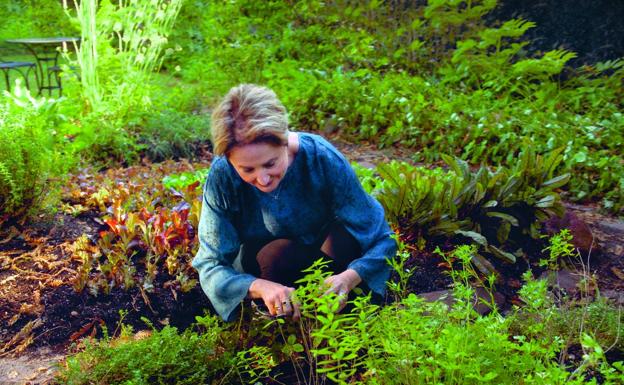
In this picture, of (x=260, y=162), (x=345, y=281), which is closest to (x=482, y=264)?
(x=345, y=281)

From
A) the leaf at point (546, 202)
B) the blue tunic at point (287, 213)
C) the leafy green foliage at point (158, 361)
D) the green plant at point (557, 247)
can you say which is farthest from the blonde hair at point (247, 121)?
the leaf at point (546, 202)

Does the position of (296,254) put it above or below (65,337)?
above

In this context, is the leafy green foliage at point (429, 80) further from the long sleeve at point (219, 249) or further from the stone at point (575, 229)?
the long sleeve at point (219, 249)

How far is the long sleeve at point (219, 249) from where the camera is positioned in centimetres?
266

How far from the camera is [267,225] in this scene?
9.26 feet

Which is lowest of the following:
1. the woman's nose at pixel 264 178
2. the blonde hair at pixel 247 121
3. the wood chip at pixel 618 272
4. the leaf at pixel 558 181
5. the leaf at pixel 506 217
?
the wood chip at pixel 618 272

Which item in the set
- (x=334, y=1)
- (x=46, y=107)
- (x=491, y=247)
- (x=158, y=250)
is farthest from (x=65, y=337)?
(x=334, y=1)

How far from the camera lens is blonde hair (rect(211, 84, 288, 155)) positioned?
95.7 inches

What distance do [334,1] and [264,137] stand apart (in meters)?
7.07

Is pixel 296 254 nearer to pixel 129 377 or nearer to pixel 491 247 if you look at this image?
pixel 129 377

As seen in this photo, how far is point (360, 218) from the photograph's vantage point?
9.14ft

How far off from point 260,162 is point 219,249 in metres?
0.47

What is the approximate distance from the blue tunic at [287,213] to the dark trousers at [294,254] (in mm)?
69

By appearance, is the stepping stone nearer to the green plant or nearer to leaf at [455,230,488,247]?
leaf at [455,230,488,247]
